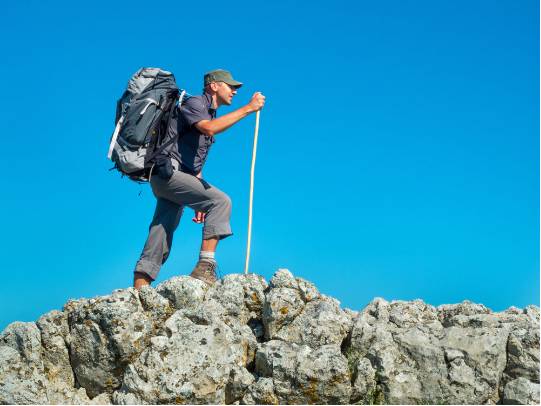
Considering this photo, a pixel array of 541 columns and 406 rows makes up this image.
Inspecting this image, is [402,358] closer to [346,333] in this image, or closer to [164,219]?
[346,333]

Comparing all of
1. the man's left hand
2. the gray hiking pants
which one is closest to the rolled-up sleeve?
the gray hiking pants

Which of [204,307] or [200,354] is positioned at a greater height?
[204,307]

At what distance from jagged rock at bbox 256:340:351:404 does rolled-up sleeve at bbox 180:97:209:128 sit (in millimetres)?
5201

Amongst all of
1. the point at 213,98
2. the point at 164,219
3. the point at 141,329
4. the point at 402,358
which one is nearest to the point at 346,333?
the point at 402,358

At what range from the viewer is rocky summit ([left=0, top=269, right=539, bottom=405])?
10.4 metres

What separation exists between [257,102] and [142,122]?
2.29 meters

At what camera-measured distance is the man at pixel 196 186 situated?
1348 cm

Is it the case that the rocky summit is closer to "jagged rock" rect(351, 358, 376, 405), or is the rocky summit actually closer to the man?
"jagged rock" rect(351, 358, 376, 405)

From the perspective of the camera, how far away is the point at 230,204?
545 inches

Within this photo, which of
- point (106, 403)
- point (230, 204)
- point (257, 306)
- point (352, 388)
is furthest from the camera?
point (230, 204)

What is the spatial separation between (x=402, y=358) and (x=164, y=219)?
5909mm

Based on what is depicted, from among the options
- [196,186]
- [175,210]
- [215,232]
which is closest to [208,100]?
[196,186]

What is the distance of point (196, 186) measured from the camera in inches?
535

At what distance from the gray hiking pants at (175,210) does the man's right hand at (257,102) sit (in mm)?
1763
